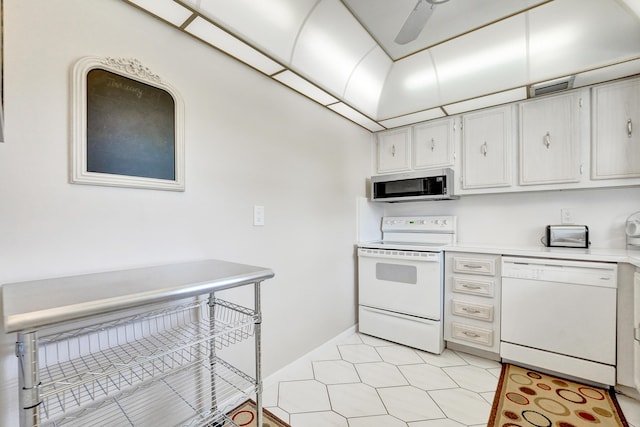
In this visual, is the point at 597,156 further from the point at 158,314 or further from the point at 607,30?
the point at 158,314

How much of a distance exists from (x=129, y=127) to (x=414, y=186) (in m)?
2.38

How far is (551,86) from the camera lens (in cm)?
212

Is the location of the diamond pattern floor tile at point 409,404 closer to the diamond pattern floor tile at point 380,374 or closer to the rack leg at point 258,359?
the diamond pattern floor tile at point 380,374

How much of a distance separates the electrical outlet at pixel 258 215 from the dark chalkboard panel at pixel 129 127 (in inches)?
22.0

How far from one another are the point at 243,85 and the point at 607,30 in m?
2.35

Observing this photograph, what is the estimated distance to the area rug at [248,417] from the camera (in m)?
1.56

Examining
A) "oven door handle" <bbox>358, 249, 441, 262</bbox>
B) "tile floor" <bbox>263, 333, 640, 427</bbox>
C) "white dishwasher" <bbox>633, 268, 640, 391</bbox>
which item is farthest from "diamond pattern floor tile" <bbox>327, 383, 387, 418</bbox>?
"white dishwasher" <bbox>633, 268, 640, 391</bbox>

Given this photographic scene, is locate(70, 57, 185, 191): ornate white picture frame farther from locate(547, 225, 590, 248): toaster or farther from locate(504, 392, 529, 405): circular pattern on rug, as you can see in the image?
locate(547, 225, 590, 248): toaster

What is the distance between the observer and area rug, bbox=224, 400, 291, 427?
→ 1.56m

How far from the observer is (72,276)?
1.07 meters

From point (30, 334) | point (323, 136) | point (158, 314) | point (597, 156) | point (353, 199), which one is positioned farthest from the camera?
point (353, 199)

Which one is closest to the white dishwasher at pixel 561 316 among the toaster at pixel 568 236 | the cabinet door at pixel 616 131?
the toaster at pixel 568 236

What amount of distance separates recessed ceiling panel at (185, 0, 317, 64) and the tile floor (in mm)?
2194

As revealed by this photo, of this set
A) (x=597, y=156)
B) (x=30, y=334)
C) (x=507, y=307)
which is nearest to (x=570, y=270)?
(x=507, y=307)
